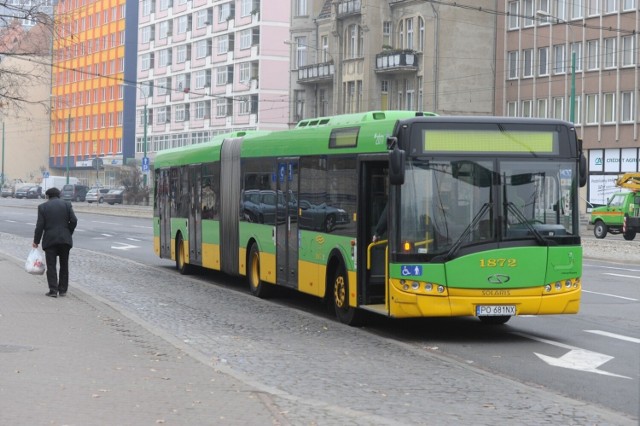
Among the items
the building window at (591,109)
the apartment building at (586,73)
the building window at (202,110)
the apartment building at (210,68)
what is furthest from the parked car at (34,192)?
the building window at (591,109)

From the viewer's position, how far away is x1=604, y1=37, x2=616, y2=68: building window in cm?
6662

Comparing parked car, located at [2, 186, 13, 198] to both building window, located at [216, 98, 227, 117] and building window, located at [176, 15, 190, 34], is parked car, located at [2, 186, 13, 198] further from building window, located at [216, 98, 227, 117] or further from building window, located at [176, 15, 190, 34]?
Result: building window, located at [216, 98, 227, 117]

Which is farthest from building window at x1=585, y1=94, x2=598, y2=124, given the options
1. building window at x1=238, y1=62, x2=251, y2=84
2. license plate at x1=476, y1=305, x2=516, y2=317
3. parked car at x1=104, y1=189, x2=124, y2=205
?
license plate at x1=476, y1=305, x2=516, y2=317

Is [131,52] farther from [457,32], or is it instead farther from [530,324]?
[530,324]

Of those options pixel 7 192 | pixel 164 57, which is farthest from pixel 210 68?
pixel 7 192

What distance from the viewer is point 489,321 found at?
685 inches

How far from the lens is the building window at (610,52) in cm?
6662

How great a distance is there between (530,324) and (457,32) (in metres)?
58.3

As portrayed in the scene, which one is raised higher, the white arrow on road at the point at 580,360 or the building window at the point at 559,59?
the building window at the point at 559,59

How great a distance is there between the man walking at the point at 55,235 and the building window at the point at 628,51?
1991 inches

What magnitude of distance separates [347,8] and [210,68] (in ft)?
85.3

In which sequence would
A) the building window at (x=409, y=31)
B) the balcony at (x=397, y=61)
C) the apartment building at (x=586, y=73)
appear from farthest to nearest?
the building window at (x=409, y=31)
the balcony at (x=397, y=61)
the apartment building at (x=586, y=73)

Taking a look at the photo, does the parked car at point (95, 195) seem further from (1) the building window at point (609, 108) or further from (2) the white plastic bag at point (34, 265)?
(2) the white plastic bag at point (34, 265)

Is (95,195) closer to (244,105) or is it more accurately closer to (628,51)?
(244,105)
